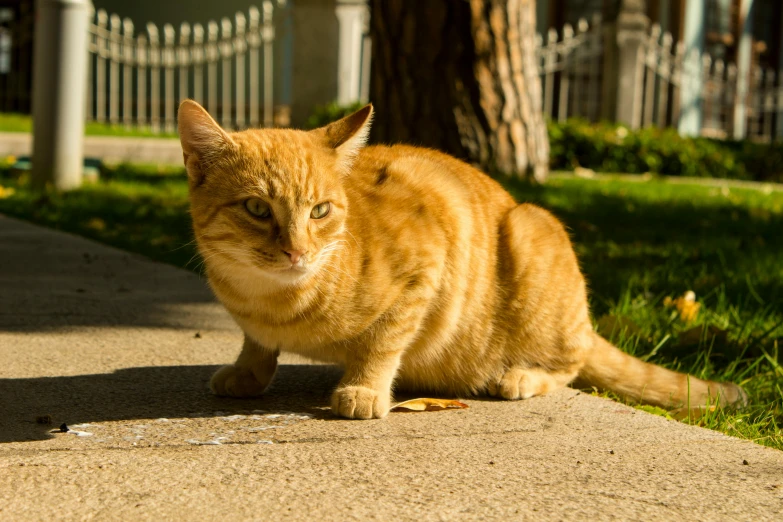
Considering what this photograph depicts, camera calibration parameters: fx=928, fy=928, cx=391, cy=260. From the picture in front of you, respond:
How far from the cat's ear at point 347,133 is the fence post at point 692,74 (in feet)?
38.9

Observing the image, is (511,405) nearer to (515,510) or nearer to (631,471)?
(631,471)

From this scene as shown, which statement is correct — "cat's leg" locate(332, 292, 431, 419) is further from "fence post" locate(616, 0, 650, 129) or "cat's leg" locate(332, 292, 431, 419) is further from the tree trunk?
"fence post" locate(616, 0, 650, 129)

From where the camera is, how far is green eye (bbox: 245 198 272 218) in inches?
111

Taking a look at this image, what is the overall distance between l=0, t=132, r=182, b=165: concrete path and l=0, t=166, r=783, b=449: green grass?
1.07 meters

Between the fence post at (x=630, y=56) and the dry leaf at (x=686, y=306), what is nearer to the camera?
the dry leaf at (x=686, y=306)

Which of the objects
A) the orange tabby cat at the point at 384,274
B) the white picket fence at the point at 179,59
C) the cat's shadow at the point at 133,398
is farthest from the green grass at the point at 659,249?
the white picket fence at the point at 179,59

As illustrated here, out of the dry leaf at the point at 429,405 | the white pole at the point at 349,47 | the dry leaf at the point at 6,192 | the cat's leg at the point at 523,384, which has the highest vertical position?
the white pole at the point at 349,47

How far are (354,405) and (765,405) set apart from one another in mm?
1566

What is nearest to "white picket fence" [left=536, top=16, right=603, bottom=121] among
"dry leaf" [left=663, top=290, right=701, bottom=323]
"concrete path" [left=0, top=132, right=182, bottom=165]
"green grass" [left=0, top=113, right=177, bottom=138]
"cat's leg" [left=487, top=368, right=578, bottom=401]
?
"green grass" [left=0, top=113, right=177, bottom=138]

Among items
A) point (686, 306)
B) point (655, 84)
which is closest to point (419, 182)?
point (686, 306)

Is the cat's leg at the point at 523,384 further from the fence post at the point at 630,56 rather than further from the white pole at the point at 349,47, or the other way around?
the fence post at the point at 630,56

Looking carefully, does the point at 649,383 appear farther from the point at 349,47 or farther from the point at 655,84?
the point at 655,84

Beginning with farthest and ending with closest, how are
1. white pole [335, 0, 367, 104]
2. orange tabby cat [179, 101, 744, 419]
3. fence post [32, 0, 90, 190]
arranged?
1. white pole [335, 0, 367, 104]
2. fence post [32, 0, 90, 190]
3. orange tabby cat [179, 101, 744, 419]

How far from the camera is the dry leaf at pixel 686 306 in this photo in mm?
4309
